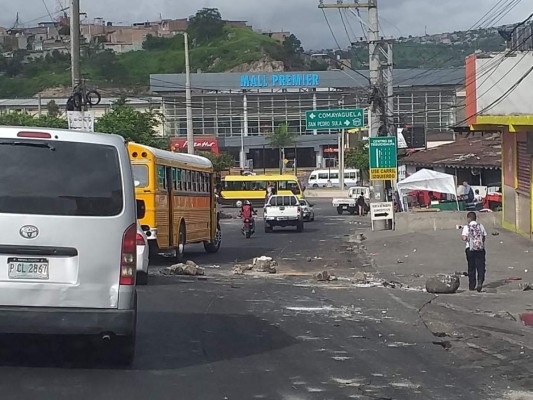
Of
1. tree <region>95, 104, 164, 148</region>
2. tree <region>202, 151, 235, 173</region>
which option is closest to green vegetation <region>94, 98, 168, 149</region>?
tree <region>95, 104, 164, 148</region>

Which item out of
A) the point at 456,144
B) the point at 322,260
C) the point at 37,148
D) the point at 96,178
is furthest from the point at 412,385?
the point at 456,144

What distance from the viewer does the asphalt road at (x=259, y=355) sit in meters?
9.20

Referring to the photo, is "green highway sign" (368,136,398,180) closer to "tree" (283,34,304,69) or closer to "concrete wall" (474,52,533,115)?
"concrete wall" (474,52,533,115)

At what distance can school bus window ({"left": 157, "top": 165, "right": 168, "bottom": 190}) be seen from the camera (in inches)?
955

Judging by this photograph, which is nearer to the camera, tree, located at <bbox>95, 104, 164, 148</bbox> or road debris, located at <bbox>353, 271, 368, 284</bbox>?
road debris, located at <bbox>353, 271, 368, 284</bbox>

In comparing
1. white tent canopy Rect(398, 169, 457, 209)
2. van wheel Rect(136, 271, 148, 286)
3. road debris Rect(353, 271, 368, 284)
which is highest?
white tent canopy Rect(398, 169, 457, 209)

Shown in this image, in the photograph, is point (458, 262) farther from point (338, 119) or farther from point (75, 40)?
point (338, 119)

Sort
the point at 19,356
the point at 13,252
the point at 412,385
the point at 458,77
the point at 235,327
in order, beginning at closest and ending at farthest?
the point at 13,252, the point at 412,385, the point at 19,356, the point at 235,327, the point at 458,77

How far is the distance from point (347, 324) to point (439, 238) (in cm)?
1909

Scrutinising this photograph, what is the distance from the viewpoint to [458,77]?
94500 mm

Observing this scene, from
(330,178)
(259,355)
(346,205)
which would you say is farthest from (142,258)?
(330,178)

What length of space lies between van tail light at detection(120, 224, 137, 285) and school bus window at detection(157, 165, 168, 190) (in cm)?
1475

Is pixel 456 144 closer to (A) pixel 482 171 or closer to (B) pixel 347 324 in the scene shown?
(A) pixel 482 171

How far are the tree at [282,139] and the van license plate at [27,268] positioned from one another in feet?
Answer: 301
